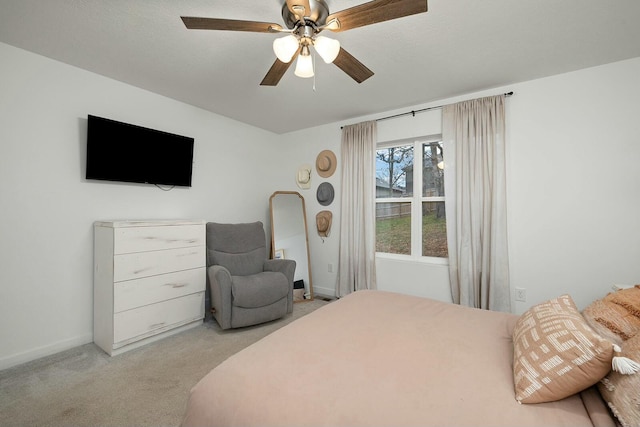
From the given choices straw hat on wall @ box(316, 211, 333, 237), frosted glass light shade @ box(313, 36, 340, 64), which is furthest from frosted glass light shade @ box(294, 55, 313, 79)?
straw hat on wall @ box(316, 211, 333, 237)

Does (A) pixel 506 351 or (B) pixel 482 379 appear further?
(A) pixel 506 351

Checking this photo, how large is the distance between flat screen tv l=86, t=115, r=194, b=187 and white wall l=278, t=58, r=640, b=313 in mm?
3244

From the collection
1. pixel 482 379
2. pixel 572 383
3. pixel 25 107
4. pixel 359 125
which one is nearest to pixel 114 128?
pixel 25 107

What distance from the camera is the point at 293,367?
3.20ft

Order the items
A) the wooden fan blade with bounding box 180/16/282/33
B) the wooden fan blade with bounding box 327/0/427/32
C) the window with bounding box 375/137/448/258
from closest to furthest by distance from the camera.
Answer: the wooden fan blade with bounding box 327/0/427/32
the wooden fan blade with bounding box 180/16/282/33
the window with bounding box 375/137/448/258

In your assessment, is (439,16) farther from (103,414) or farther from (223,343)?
(103,414)

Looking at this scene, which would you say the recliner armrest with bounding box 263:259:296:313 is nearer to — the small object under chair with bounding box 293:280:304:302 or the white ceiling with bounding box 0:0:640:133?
the small object under chair with bounding box 293:280:304:302

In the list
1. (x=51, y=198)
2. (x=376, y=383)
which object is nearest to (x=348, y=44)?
(x=376, y=383)

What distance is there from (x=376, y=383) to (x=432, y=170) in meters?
2.70

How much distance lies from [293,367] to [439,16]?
84.5 inches

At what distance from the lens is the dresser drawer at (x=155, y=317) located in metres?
2.16

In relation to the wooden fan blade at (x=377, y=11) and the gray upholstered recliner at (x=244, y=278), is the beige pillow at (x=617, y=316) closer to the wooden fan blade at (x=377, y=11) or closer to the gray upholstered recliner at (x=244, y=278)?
the wooden fan blade at (x=377, y=11)

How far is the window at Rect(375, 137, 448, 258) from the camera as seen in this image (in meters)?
3.04

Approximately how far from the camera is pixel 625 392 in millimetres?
726
